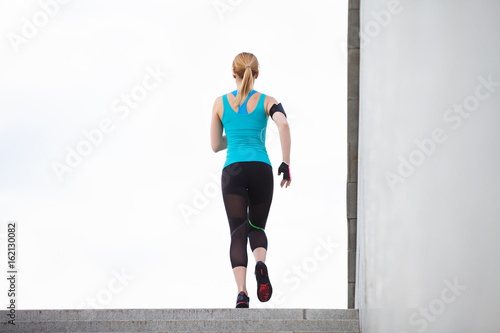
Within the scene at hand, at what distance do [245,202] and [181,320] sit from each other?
50.2 inches

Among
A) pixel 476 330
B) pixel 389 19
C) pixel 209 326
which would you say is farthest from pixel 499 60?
pixel 209 326

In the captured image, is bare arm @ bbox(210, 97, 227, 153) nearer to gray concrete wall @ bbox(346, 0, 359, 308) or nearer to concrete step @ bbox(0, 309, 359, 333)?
concrete step @ bbox(0, 309, 359, 333)

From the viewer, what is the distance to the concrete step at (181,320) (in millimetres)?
4629

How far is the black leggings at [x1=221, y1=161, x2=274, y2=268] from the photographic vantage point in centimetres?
555

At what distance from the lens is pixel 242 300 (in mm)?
5379

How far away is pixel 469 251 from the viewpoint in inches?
91.7

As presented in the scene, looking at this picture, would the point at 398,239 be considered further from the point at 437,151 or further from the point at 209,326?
the point at 209,326

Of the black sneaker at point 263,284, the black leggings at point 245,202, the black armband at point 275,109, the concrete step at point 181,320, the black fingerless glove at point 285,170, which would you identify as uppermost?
the black armband at point 275,109

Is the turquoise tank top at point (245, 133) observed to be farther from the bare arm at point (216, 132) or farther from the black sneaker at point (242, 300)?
the black sneaker at point (242, 300)

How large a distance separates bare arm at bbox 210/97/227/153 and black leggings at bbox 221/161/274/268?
31 cm

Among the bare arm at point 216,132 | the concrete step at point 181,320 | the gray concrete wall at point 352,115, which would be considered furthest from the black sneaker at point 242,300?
the gray concrete wall at point 352,115

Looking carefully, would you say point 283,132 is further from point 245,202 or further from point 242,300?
point 242,300

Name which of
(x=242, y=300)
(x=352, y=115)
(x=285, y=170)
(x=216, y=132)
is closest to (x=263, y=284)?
(x=242, y=300)

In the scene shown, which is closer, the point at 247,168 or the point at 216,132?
the point at 247,168
